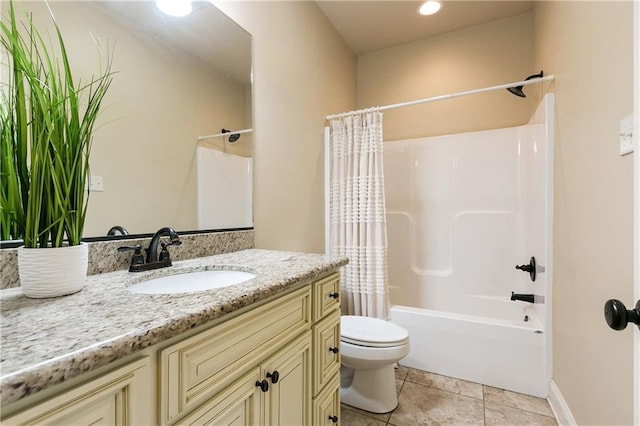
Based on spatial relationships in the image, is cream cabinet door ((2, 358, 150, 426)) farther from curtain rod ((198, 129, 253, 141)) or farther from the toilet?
the toilet

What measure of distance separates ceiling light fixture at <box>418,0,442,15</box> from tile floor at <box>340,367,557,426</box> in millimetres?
2640

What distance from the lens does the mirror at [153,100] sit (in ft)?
3.09

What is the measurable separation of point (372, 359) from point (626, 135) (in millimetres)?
1314

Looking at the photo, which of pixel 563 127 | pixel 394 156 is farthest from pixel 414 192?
pixel 563 127

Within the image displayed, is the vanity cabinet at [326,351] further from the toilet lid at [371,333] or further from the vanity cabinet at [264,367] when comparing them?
the toilet lid at [371,333]

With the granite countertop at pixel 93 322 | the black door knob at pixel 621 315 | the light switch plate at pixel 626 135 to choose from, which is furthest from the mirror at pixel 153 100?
the light switch plate at pixel 626 135

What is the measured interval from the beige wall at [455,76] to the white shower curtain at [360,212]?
2.88 ft

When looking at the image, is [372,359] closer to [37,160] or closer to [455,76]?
[37,160]

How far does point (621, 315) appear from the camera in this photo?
0.61 m

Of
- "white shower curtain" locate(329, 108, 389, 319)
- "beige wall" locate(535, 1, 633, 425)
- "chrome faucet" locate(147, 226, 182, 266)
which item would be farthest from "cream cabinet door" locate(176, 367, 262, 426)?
"white shower curtain" locate(329, 108, 389, 319)

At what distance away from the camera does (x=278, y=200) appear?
5.82 feet

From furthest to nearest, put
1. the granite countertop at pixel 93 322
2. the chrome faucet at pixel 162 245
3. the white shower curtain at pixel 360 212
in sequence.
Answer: the white shower curtain at pixel 360 212 < the chrome faucet at pixel 162 245 < the granite countertop at pixel 93 322

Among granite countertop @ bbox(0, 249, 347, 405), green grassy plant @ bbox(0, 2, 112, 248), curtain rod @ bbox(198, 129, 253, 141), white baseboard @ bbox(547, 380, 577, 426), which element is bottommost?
white baseboard @ bbox(547, 380, 577, 426)

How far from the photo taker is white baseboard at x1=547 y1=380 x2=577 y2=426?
4.47ft
